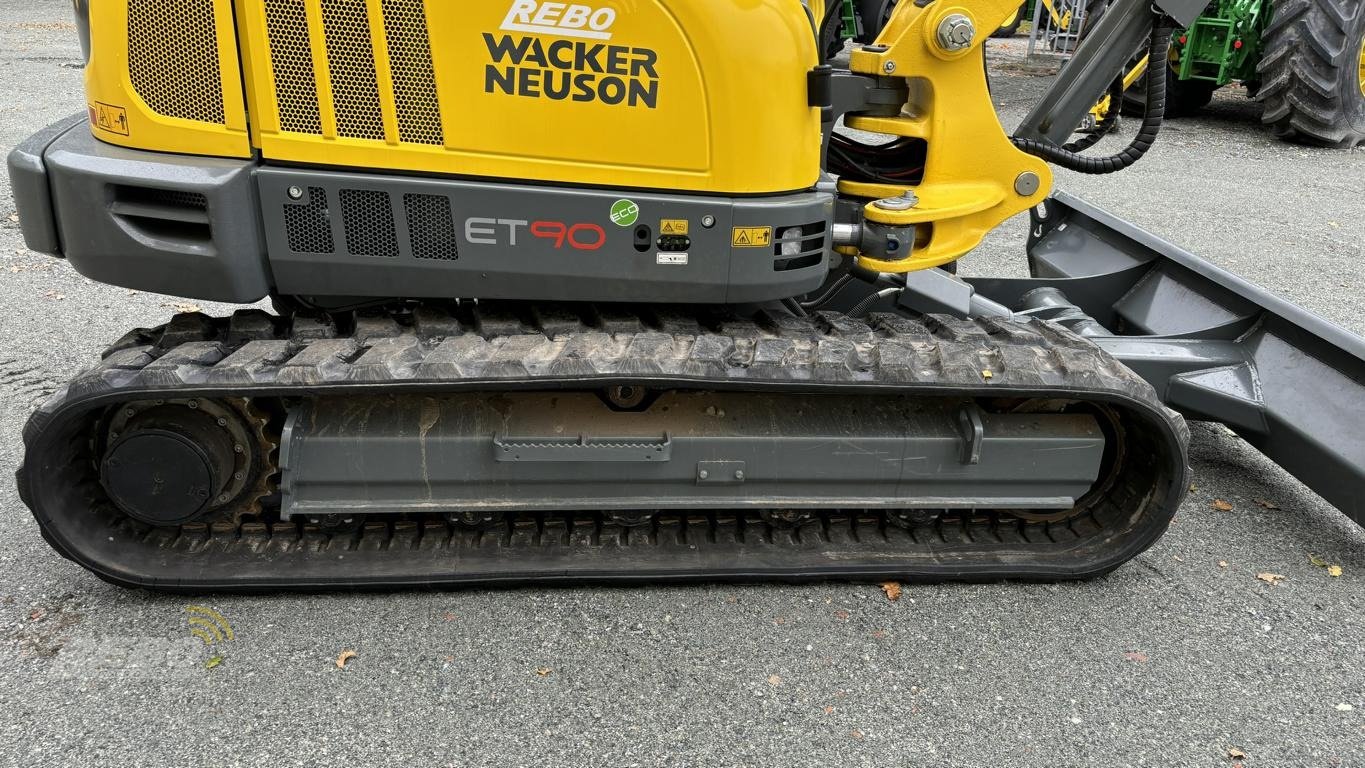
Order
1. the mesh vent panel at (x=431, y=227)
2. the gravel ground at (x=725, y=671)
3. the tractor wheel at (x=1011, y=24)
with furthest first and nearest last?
the tractor wheel at (x=1011, y=24) < the mesh vent panel at (x=431, y=227) < the gravel ground at (x=725, y=671)

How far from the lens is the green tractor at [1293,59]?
9000 mm

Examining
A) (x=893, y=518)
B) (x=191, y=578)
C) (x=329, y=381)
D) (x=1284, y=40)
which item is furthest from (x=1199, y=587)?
(x=1284, y=40)

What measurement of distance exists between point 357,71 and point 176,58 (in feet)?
1.59

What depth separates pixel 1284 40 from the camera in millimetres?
9164

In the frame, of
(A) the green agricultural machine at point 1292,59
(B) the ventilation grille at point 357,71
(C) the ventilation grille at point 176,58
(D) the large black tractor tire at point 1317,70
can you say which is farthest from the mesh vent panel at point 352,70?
(D) the large black tractor tire at point 1317,70

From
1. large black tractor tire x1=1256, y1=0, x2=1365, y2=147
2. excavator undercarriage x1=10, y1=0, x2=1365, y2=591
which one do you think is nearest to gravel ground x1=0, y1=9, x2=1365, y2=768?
excavator undercarriage x1=10, y1=0, x2=1365, y2=591

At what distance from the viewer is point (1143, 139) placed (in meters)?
3.40

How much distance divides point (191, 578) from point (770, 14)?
2362 millimetres

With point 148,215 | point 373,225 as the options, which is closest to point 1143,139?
point 373,225

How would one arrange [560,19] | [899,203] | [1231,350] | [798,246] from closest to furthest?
[560,19] → [798,246] → [899,203] → [1231,350]

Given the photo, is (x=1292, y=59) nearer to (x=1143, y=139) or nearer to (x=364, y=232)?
(x=1143, y=139)

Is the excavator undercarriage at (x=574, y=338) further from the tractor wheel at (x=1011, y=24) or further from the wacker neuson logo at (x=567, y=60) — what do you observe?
the tractor wheel at (x=1011, y=24)

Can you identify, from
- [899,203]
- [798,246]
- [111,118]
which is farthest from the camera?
[899,203]

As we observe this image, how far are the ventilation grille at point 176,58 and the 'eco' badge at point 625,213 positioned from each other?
1.08 meters
